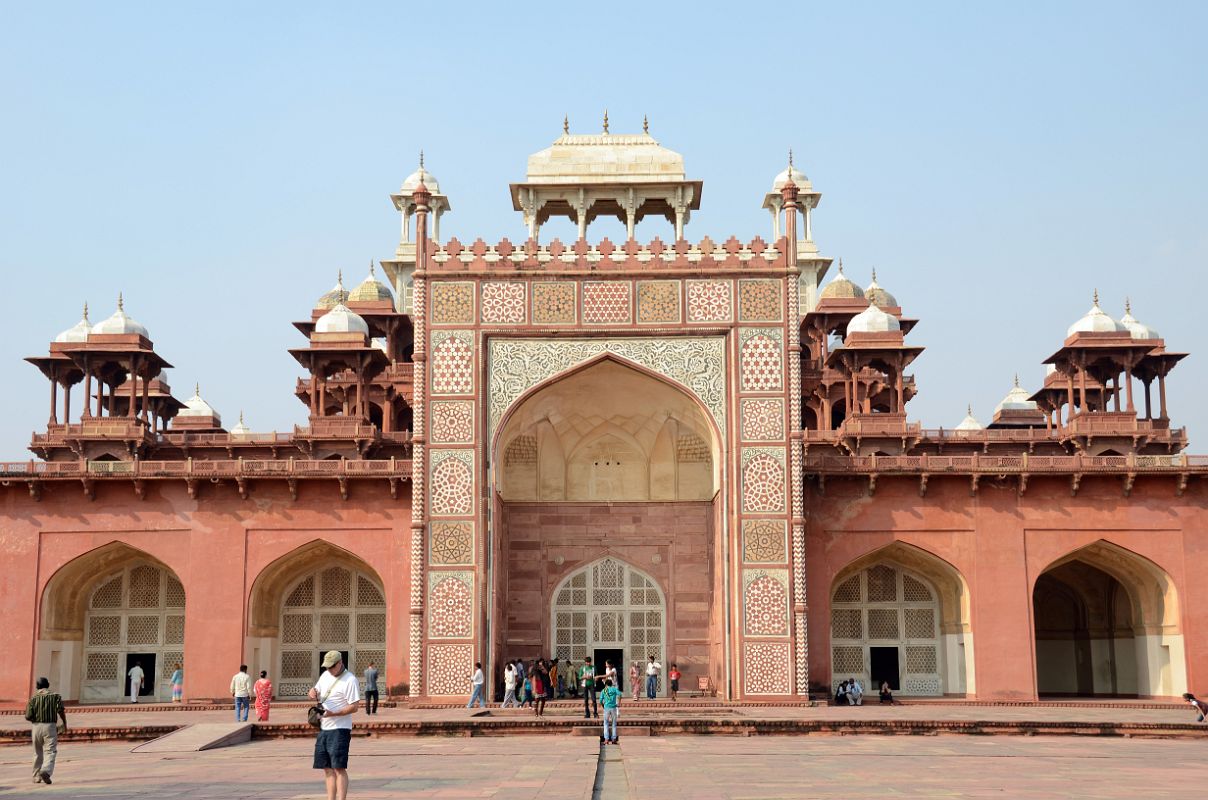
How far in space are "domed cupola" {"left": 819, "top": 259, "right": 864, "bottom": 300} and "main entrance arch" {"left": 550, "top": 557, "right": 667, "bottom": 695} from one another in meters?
11.1

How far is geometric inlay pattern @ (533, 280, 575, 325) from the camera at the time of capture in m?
20.7

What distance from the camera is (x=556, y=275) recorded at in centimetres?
2080

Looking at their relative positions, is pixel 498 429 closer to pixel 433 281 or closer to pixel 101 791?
pixel 433 281

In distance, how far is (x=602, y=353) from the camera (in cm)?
2058

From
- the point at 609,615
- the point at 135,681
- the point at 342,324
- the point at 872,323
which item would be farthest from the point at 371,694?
the point at 872,323

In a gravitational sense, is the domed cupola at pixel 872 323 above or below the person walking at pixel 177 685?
above

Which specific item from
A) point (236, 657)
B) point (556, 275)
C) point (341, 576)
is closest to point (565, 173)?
point (556, 275)

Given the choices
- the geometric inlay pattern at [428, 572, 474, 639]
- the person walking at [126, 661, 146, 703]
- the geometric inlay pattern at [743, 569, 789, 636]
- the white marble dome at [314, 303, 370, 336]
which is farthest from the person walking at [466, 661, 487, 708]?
the white marble dome at [314, 303, 370, 336]

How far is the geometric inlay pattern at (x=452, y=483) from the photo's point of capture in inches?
→ 795

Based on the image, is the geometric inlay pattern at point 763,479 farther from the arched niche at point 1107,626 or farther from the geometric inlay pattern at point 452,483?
the arched niche at point 1107,626

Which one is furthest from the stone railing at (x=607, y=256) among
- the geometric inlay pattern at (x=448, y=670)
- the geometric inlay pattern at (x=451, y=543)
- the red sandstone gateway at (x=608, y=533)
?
the geometric inlay pattern at (x=448, y=670)

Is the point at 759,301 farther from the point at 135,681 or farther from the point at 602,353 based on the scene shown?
the point at 135,681

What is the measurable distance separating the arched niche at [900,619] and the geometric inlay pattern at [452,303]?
24.2 ft

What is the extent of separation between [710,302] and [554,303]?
7.90ft
